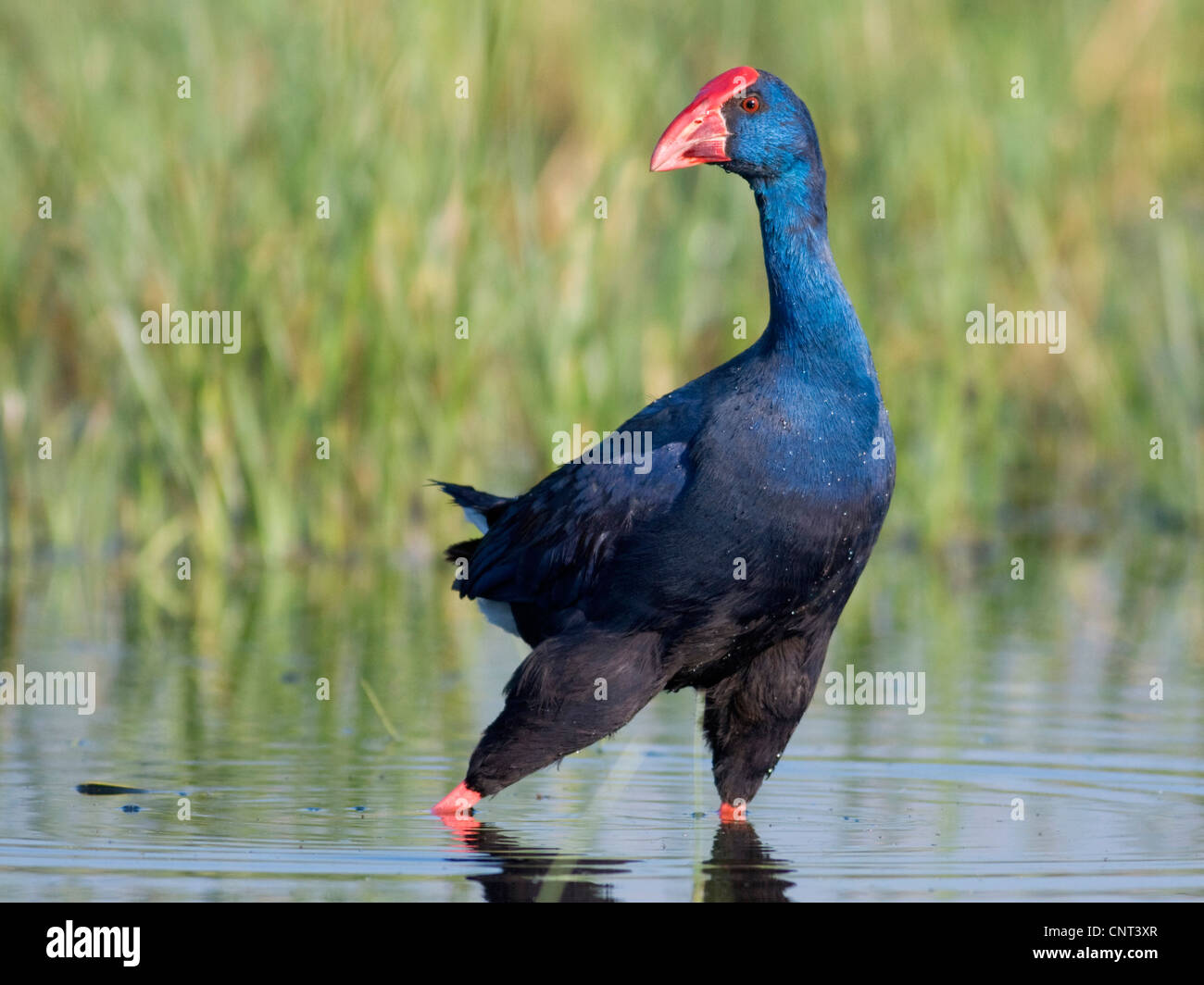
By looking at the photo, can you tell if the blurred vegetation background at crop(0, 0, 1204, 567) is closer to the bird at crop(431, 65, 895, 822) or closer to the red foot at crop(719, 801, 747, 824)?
the bird at crop(431, 65, 895, 822)

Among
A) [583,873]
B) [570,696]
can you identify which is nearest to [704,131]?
[570,696]

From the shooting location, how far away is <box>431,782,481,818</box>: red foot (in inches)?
217

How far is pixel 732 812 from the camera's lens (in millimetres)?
5637

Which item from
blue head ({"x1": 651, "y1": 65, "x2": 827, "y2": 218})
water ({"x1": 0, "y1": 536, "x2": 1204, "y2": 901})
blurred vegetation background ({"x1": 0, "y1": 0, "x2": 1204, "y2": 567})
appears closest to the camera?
water ({"x1": 0, "y1": 536, "x2": 1204, "y2": 901})

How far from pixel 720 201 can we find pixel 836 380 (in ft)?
15.0

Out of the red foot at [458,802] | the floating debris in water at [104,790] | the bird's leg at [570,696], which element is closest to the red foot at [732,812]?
the bird's leg at [570,696]

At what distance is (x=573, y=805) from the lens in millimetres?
5734

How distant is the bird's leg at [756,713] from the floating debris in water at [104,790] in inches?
59.0

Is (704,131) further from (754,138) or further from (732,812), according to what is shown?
(732,812)

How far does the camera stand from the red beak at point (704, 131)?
5449 millimetres

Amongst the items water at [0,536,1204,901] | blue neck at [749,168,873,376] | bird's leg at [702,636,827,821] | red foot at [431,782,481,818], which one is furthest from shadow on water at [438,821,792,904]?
blue neck at [749,168,873,376]

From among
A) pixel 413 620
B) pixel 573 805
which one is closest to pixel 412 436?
pixel 413 620
